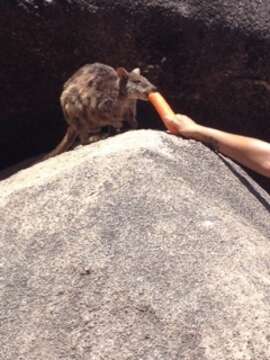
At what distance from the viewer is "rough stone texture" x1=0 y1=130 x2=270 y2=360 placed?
4430 millimetres

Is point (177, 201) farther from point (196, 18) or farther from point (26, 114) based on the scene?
point (26, 114)

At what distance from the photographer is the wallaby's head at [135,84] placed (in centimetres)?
694

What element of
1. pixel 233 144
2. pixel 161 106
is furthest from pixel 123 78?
pixel 233 144

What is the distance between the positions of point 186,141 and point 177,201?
3.11 feet

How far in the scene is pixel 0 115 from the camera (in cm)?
787

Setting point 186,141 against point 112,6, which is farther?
point 112,6

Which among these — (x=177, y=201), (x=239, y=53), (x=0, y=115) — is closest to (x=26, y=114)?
(x=0, y=115)

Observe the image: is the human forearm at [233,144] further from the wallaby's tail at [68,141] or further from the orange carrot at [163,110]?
the wallaby's tail at [68,141]

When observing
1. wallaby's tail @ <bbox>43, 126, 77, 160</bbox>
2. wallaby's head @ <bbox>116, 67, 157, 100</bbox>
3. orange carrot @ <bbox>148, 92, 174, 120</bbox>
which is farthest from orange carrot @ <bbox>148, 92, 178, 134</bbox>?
wallaby's tail @ <bbox>43, 126, 77, 160</bbox>

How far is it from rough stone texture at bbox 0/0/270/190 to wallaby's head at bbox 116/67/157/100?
23 cm

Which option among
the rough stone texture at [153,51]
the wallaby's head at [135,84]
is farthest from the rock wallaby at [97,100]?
the rough stone texture at [153,51]

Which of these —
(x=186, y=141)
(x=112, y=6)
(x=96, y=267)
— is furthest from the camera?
(x=112, y=6)

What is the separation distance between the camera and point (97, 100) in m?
7.50

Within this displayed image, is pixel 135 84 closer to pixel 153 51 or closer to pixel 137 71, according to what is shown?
pixel 137 71
